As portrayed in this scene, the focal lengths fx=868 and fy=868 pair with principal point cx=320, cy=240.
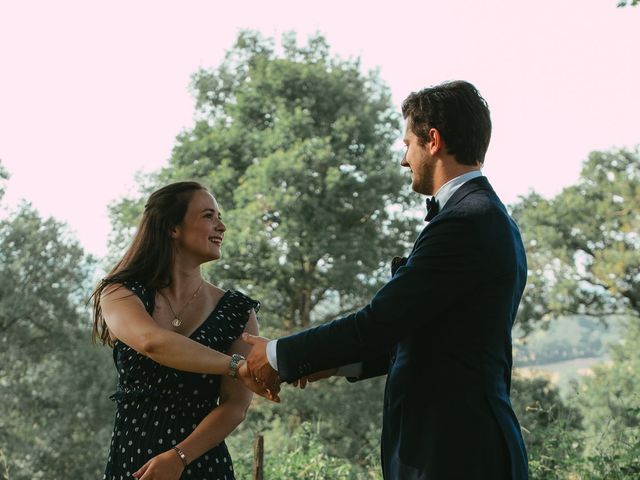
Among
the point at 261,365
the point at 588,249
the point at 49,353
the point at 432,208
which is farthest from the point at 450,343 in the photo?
the point at 588,249

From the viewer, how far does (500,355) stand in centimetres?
222

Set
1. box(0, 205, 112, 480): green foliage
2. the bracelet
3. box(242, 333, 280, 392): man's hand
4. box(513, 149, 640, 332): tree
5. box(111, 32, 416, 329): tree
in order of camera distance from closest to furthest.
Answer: box(242, 333, 280, 392): man's hand
the bracelet
box(0, 205, 112, 480): green foliage
box(111, 32, 416, 329): tree
box(513, 149, 640, 332): tree

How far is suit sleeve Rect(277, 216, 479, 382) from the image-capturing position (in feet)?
7.17

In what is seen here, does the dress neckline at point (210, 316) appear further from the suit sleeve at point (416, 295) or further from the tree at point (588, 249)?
the tree at point (588, 249)

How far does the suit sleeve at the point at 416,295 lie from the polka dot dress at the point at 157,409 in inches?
28.0

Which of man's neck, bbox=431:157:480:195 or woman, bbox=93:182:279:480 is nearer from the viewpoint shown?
man's neck, bbox=431:157:480:195

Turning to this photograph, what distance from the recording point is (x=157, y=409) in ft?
9.32

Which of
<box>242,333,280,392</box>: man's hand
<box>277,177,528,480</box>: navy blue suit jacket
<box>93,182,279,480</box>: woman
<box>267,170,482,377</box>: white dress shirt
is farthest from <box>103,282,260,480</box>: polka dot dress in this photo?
<box>277,177,528,480</box>: navy blue suit jacket

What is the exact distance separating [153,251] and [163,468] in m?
0.73

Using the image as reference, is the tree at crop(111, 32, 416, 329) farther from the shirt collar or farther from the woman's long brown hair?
the shirt collar

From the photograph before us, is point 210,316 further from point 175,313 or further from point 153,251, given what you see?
point 153,251

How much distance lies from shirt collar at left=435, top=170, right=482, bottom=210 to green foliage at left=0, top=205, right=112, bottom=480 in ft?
60.2

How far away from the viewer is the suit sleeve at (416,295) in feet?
7.17

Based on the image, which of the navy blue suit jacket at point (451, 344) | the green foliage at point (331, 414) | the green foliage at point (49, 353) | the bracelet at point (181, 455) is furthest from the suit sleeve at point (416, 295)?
the green foliage at point (49, 353)
